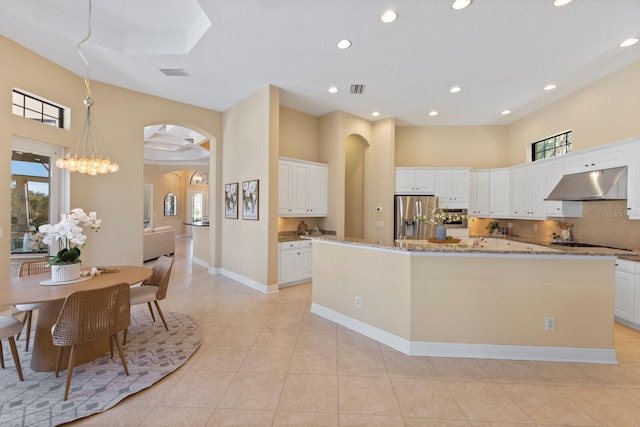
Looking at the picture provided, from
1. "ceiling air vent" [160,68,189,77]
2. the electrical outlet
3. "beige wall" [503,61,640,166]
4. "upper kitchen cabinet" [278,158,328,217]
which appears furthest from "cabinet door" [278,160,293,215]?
"beige wall" [503,61,640,166]

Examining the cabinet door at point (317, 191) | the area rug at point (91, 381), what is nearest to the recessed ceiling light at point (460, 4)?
the cabinet door at point (317, 191)

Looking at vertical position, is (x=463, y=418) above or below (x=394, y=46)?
below

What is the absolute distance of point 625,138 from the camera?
3959 millimetres

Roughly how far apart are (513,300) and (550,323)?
1.37 feet

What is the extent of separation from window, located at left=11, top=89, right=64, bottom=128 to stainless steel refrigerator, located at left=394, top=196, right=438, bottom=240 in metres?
6.48

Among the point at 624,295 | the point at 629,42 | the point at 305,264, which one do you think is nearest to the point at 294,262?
the point at 305,264

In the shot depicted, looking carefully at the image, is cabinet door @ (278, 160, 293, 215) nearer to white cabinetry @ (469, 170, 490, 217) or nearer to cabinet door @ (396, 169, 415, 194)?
cabinet door @ (396, 169, 415, 194)

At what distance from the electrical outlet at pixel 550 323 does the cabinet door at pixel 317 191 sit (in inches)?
162

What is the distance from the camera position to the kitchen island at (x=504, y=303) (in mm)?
2688

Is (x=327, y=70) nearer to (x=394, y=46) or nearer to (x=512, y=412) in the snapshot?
(x=394, y=46)

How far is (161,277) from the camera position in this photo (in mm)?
3414

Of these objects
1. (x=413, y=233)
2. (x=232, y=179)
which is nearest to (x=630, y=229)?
(x=413, y=233)

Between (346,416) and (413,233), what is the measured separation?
4720 mm

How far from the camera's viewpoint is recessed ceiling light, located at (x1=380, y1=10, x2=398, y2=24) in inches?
114
